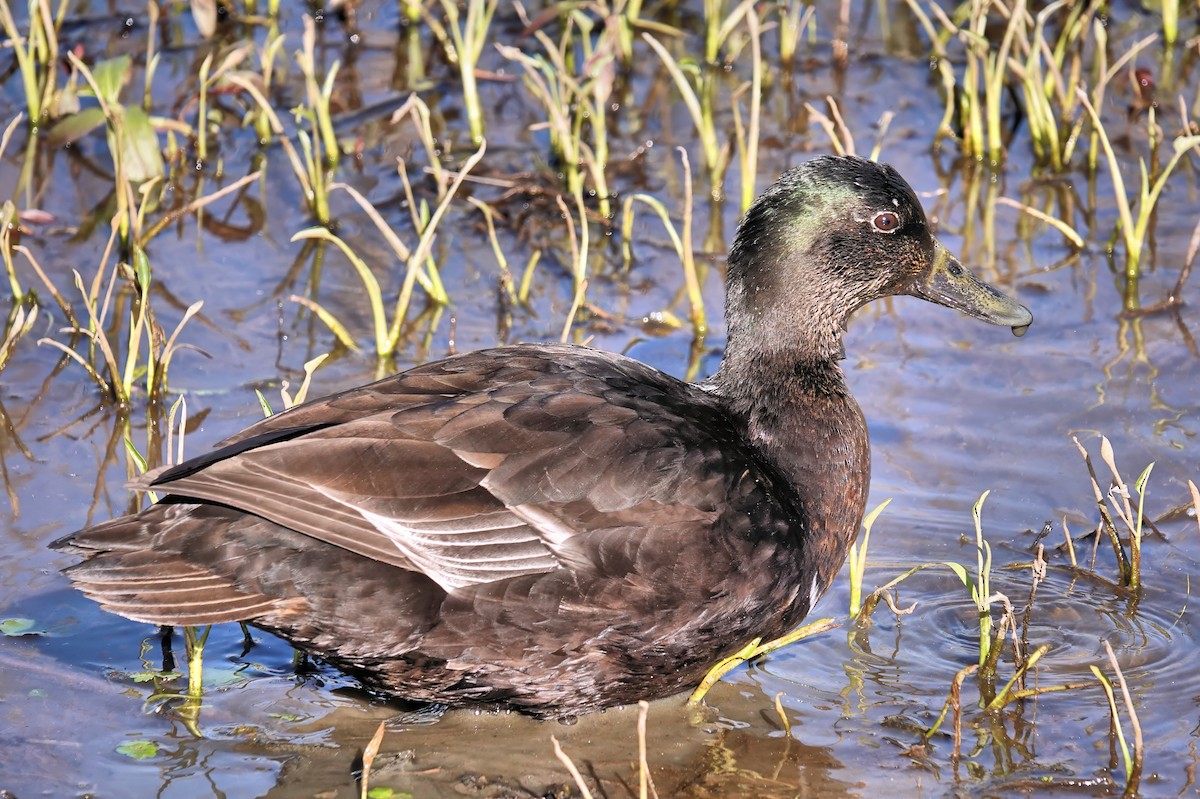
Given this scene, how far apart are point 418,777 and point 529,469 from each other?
918 mm

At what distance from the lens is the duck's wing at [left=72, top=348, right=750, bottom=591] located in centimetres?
402

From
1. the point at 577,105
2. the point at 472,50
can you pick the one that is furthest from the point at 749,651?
the point at 472,50

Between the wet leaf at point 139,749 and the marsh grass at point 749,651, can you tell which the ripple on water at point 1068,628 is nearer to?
the marsh grass at point 749,651

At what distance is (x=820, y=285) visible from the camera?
4.88 metres

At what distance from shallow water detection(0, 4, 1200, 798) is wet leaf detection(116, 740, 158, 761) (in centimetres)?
1

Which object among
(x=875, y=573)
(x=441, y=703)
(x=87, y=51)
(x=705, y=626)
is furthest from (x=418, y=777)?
(x=87, y=51)

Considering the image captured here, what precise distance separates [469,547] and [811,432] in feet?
4.02

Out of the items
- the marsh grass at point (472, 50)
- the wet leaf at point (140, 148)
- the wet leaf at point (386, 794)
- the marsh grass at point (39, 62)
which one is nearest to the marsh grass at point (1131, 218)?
the marsh grass at point (472, 50)

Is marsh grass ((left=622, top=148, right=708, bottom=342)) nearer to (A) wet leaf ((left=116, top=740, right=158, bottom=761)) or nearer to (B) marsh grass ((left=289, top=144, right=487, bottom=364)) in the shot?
(B) marsh grass ((left=289, top=144, right=487, bottom=364))

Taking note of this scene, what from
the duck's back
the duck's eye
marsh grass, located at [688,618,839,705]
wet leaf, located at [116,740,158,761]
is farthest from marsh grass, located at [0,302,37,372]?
the duck's eye

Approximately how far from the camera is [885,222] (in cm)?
493

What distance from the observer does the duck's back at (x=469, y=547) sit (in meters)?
4.04

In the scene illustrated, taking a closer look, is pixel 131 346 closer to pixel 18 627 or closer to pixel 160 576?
pixel 18 627

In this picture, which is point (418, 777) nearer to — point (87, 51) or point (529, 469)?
point (529, 469)
